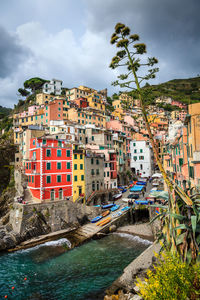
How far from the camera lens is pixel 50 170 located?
3619cm

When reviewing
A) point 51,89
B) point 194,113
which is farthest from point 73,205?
point 51,89

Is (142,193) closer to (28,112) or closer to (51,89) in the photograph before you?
(28,112)

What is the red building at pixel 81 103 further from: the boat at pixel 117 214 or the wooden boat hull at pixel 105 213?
the boat at pixel 117 214

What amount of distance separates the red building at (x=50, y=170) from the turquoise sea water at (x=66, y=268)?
9.82 meters

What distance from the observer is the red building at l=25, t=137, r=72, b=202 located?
116ft

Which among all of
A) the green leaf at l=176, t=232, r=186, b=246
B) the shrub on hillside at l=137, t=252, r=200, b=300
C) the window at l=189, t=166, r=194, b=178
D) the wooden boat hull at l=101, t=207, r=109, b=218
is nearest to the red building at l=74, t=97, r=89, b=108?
the wooden boat hull at l=101, t=207, r=109, b=218

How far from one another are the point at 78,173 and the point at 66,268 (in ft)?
65.5

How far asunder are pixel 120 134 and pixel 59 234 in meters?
38.5

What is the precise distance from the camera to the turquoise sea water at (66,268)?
17.9 meters

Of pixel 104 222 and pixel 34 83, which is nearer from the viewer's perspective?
pixel 104 222

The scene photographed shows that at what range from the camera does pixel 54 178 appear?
3644 cm

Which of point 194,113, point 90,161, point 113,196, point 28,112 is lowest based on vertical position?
point 113,196

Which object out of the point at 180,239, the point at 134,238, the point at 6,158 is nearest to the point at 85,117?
the point at 6,158

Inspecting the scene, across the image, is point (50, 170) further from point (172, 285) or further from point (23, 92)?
point (23, 92)
